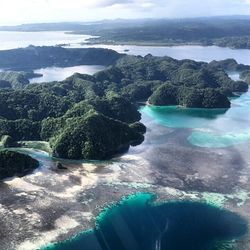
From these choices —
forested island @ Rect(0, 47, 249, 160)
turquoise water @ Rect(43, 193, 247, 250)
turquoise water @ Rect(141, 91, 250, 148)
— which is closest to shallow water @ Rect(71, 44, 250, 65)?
forested island @ Rect(0, 47, 249, 160)

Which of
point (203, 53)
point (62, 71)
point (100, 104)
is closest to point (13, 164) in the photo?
point (100, 104)

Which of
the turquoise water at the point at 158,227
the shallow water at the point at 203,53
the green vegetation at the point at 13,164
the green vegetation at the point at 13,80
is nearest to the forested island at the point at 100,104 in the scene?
the green vegetation at the point at 13,164

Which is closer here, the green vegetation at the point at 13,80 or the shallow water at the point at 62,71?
the green vegetation at the point at 13,80

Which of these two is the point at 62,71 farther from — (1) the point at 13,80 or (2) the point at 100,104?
(2) the point at 100,104

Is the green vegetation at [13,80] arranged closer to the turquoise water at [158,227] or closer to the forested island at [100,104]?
the forested island at [100,104]

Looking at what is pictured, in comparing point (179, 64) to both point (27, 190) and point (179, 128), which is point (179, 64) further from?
point (27, 190)

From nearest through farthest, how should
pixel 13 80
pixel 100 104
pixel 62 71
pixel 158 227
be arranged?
1. pixel 158 227
2. pixel 100 104
3. pixel 13 80
4. pixel 62 71
